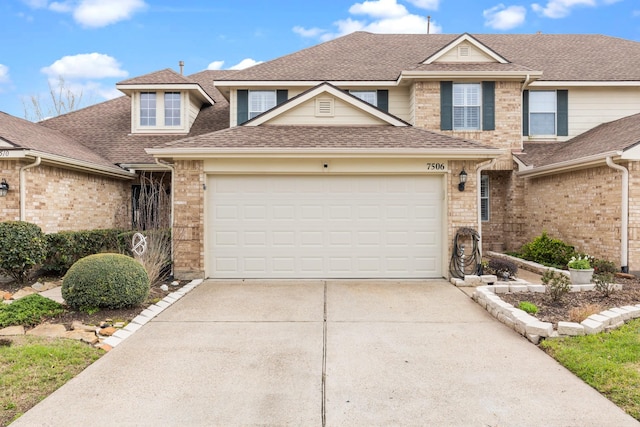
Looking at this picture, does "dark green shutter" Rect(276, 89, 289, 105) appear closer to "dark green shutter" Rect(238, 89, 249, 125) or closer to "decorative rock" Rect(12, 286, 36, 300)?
"dark green shutter" Rect(238, 89, 249, 125)

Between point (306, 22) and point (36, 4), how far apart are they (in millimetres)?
11589

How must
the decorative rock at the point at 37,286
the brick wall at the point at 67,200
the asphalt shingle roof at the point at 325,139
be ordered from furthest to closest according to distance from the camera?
the brick wall at the point at 67,200 < the asphalt shingle roof at the point at 325,139 < the decorative rock at the point at 37,286

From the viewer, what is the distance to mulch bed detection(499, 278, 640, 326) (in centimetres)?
604

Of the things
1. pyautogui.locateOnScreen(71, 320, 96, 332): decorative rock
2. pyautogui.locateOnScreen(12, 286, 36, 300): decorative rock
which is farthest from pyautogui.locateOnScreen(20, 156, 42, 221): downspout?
pyautogui.locateOnScreen(71, 320, 96, 332): decorative rock

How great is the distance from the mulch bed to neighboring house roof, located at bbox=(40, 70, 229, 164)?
11102mm

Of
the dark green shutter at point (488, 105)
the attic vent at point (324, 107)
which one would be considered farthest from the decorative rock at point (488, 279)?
the dark green shutter at point (488, 105)

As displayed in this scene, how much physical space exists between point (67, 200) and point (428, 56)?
12776mm

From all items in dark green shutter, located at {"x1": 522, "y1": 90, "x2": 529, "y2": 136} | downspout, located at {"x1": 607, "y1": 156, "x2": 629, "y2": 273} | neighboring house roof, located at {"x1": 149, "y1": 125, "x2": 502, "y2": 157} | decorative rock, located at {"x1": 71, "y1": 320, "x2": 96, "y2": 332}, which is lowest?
decorative rock, located at {"x1": 71, "y1": 320, "x2": 96, "y2": 332}

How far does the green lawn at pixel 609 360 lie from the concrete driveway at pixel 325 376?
0.43ft

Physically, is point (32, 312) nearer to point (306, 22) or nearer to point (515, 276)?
point (515, 276)

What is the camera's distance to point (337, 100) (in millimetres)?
10602

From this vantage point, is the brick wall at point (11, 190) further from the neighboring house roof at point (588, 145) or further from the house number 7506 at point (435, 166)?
the neighboring house roof at point (588, 145)

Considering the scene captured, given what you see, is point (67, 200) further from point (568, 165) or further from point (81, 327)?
point (568, 165)

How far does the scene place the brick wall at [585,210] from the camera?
949cm
